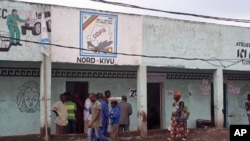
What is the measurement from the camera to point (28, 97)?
13711 millimetres

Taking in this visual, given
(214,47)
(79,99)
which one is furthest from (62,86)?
(214,47)

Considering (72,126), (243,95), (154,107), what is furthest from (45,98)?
(243,95)

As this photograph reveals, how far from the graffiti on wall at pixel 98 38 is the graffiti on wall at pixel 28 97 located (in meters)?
1.73

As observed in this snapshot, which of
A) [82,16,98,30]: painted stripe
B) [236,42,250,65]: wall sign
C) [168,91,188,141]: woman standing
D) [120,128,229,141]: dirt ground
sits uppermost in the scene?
[82,16,98,30]: painted stripe

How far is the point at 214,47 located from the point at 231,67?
1.27 meters

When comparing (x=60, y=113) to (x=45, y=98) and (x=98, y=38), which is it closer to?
(x=45, y=98)

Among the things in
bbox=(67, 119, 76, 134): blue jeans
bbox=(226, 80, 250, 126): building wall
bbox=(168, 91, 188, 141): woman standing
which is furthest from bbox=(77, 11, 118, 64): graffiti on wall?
bbox=(226, 80, 250, 126): building wall

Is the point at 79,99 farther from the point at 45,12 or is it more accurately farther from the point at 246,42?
the point at 246,42

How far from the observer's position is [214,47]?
1666cm

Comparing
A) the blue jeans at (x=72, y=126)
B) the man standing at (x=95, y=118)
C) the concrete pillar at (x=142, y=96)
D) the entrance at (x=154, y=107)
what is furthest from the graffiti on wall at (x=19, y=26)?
the entrance at (x=154, y=107)

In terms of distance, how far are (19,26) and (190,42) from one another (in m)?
6.44

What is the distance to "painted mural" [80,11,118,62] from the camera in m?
13.4

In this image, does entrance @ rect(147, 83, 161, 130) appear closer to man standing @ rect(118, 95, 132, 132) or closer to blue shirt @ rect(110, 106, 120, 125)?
man standing @ rect(118, 95, 132, 132)

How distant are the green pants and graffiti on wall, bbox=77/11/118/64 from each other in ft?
6.52
